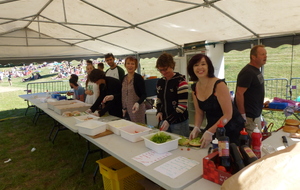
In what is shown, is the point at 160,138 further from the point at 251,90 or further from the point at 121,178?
the point at 251,90

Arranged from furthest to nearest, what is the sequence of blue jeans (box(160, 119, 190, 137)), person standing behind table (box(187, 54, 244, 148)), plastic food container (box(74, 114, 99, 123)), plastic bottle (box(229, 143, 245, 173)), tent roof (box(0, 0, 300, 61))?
tent roof (box(0, 0, 300, 61)) → plastic food container (box(74, 114, 99, 123)) → blue jeans (box(160, 119, 190, 137)) → person standing behind table (box(187, 54, 244, 148)) → plastic bottle (box(229, 143, 245, 173))

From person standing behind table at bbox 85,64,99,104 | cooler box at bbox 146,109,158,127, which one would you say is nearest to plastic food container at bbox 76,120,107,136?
person standing behind table at bbox 85,64,99,104

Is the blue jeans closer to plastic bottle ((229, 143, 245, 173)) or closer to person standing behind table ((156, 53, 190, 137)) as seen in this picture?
person standing behind table ((156, 53, 190, 137))

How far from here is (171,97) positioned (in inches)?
82.6

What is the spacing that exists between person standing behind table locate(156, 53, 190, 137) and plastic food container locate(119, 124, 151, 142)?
0.64 ft

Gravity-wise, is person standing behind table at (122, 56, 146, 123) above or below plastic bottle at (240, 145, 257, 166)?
above

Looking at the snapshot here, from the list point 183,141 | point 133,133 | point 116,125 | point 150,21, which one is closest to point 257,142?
point 183,141

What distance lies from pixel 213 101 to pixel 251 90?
97cm

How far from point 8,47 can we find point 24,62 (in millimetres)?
902

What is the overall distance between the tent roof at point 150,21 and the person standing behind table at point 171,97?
1281mm

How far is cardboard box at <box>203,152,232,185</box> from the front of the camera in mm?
1115

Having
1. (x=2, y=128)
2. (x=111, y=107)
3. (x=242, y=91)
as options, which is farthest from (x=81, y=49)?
(x=242, y=91)

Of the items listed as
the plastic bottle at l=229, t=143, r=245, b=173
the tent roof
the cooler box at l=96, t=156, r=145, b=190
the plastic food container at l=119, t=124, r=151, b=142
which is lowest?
the cooler box at l=96, t=156, r=145, b=190

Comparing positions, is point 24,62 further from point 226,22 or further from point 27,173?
point 226,22
